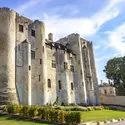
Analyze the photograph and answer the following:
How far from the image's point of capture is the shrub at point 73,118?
2073 centimetres

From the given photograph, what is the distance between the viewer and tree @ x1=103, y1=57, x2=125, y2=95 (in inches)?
2648

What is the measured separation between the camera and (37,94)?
38.9 metres

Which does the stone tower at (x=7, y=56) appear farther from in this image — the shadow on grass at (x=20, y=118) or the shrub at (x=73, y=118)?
the shrub at (x=73, y=118)

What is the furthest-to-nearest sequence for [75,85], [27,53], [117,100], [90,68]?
[117,100], [90,68], [75,85], [27,53]

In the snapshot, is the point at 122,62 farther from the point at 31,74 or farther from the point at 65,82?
the point at 31,74

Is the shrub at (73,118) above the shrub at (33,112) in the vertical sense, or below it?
below

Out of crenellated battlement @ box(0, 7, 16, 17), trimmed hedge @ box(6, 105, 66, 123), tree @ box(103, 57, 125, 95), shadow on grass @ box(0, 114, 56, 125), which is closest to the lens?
trimmed hedge @ box(6, 105, 66, 123)

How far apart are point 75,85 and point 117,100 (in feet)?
54.4

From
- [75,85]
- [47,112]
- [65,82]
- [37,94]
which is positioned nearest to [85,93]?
[75,85]

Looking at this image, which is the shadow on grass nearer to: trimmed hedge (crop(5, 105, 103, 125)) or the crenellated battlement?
trimmed hedge (crop(5, 105, 103, 125))

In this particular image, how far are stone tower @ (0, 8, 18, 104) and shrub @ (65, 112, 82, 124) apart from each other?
13729 mm

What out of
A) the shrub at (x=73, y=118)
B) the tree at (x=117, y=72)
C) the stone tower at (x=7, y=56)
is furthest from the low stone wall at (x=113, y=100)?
the shrub at (x=73, y=118)

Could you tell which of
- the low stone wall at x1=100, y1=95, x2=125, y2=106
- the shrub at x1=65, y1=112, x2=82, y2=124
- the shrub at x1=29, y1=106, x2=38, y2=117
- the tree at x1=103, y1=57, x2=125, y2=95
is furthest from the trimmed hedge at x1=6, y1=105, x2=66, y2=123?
the tree at x1=103, y1=57, x2=125, y2=95

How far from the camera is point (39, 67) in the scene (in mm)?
40125
